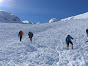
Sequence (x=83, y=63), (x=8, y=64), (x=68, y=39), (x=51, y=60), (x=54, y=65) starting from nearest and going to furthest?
(x=83, y=63) < (x=54, y=65) < (x=8, y=64) < (x=51, y=60) < (x=68, y=39)

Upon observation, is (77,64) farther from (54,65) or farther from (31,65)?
(31,65)

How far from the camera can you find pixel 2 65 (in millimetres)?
7074

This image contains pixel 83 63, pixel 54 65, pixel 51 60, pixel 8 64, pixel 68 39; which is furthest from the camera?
pixel 68 39

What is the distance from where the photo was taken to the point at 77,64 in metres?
6.43

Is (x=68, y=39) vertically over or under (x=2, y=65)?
over

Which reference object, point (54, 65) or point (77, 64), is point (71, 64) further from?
point (54, 65)

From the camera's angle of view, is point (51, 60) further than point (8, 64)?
Yes

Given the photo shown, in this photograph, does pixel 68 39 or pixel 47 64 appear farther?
pixel 68 39

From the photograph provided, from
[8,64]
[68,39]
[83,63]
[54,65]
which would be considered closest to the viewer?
[83,63]

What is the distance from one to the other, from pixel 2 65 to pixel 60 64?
3859 mm

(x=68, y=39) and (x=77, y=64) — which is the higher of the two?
(x=68, y=39)

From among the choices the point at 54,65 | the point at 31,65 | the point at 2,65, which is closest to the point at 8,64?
the point at 2,65

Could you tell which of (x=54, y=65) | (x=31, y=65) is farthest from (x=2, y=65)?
(x=54, y=65)

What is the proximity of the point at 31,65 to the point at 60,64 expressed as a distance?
1.90 meters
